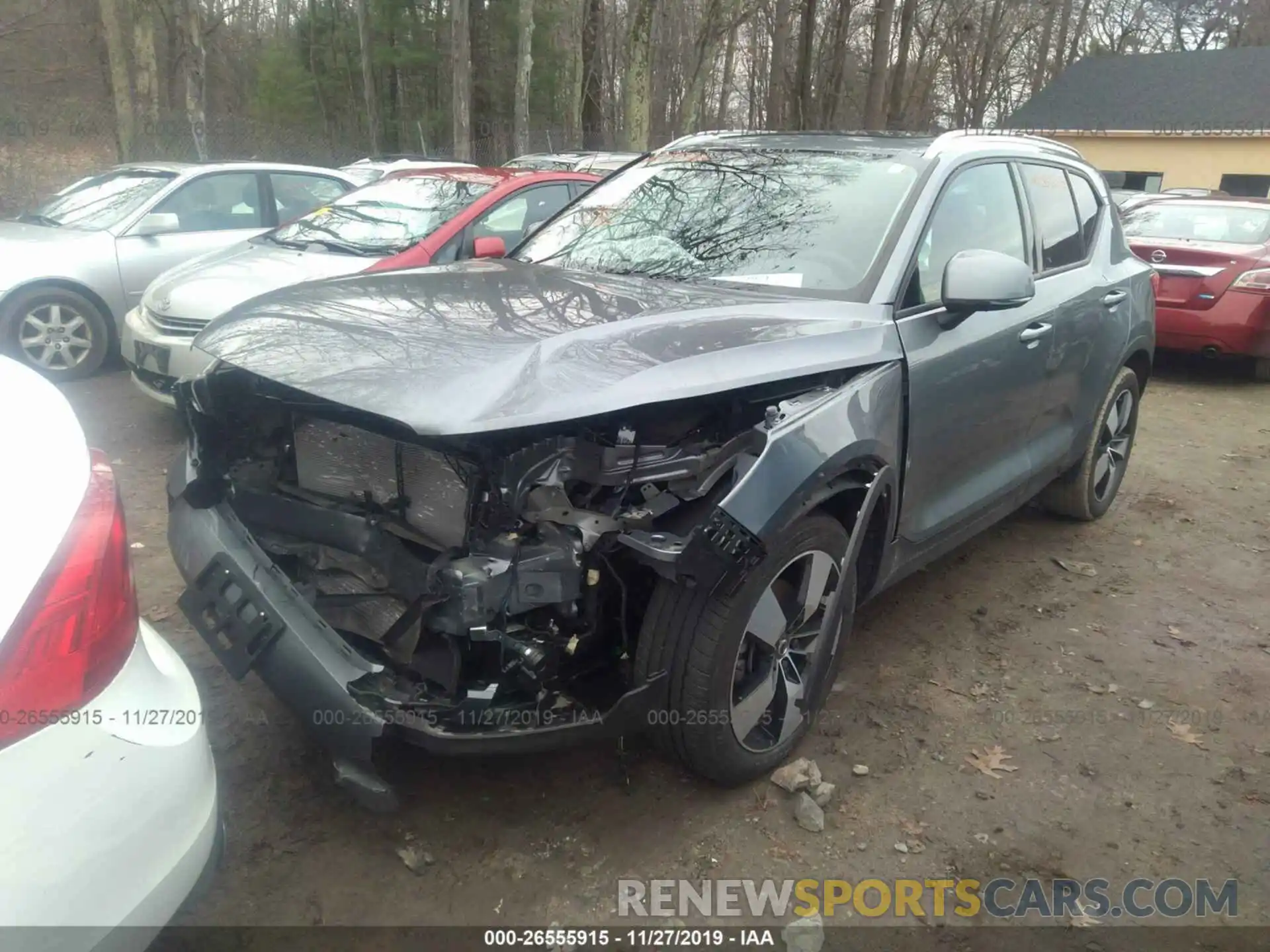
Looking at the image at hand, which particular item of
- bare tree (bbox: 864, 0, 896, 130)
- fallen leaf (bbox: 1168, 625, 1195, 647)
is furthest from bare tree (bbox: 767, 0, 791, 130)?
fallen leaf (bbox: 1168, 625, 1195, 647)

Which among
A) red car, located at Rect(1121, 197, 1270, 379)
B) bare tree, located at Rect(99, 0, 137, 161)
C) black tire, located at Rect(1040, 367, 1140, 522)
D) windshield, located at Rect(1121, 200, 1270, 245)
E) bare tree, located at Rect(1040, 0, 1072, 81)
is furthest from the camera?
bare tree, located at Rect(1040, 0, 1072, 81)

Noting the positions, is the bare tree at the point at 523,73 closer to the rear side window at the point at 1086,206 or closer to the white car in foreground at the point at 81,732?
the rear side window at the point at 1086,206

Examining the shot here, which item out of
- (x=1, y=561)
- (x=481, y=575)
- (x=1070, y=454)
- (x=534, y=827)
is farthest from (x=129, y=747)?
(x=1070, y=454)

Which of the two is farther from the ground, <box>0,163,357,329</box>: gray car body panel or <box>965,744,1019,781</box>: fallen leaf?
<box>0,163,357,329</box>: gray car body panel

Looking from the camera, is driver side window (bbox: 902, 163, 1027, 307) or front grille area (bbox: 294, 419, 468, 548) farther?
driver side window (bbox: 902, 163, 1027, 307)

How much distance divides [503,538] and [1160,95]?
38887 millimetres

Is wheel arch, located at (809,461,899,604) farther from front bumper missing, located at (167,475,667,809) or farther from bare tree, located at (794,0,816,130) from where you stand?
bare tree, located at (794,0,816,130)

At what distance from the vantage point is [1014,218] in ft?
12.6

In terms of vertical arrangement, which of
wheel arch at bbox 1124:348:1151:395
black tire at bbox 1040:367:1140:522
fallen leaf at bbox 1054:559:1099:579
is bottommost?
fallen leaf at bbox 1054:559:1099:579

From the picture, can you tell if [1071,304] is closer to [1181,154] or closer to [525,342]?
[525,342]

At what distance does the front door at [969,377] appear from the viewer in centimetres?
313

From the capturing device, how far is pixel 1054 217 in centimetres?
415

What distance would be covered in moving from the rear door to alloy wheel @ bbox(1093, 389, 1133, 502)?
0.37m

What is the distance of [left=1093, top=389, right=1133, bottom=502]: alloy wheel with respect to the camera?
4812 millimetres
